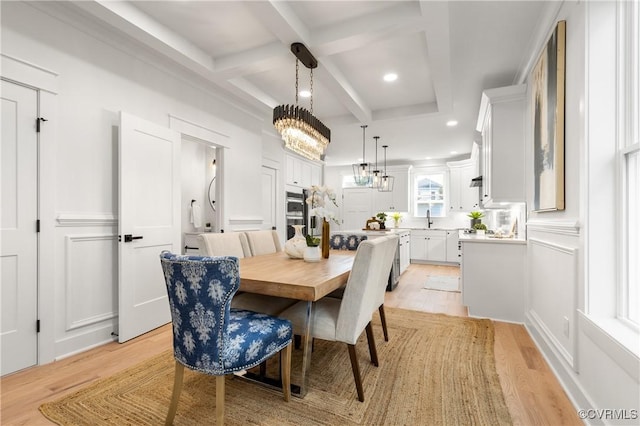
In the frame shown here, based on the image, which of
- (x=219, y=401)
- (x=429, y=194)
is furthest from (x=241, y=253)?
(x=429, y=194)

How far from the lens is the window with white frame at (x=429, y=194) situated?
7410mm

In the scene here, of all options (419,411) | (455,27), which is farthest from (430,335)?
(455,27)

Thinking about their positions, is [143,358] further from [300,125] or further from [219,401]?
[300,125]

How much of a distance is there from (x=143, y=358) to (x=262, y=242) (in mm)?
1311

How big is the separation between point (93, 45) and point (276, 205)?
3.28 meters

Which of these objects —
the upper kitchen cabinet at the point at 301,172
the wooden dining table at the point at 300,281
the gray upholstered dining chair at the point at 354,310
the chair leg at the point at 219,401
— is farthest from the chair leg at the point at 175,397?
the upper kitchen cabinet at the point at 301,172

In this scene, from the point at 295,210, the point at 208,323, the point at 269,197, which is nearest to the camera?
the point at 208,323

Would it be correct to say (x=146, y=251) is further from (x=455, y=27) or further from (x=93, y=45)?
(x=455, y=27)

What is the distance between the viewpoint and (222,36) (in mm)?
2598

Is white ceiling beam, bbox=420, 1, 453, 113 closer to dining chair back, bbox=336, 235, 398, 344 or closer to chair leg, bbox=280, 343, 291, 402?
dining chair back, bbox=336, 235, 398, 344

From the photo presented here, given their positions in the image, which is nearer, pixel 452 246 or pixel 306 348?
pixel 306 348

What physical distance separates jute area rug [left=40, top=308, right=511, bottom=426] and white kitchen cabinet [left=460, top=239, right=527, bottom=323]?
33.4 inches

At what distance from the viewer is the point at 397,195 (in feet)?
24.3

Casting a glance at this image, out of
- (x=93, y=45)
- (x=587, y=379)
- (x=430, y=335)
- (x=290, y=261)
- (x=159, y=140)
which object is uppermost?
(x=93, y=45)
